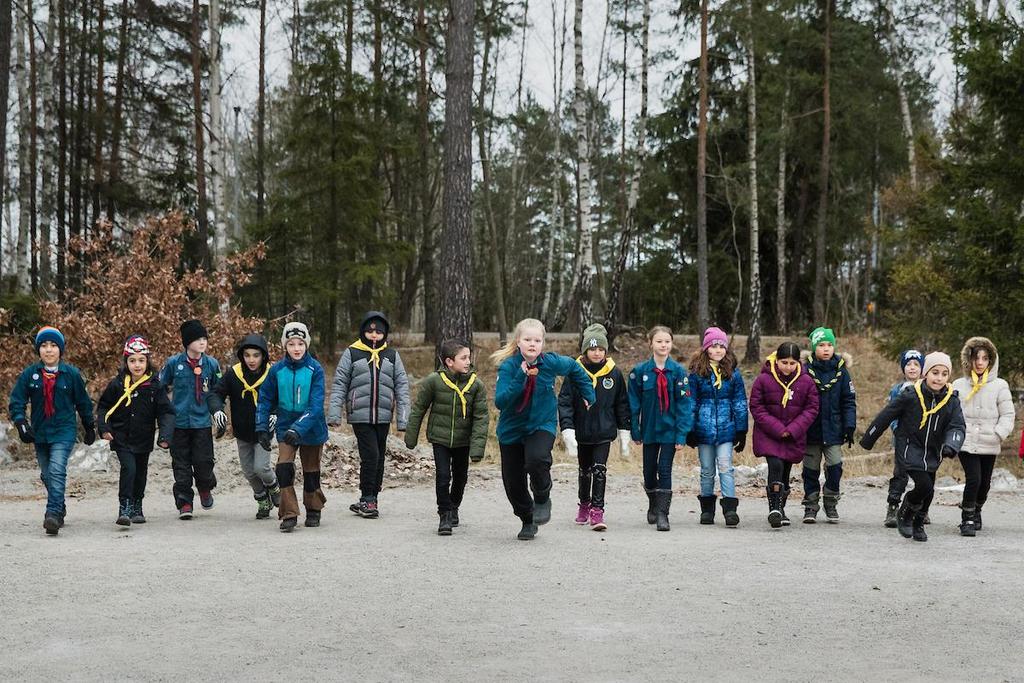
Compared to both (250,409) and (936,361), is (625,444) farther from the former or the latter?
(250,409)

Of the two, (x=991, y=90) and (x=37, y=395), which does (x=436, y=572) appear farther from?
(x=991, y=90)

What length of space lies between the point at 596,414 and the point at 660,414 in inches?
25.3

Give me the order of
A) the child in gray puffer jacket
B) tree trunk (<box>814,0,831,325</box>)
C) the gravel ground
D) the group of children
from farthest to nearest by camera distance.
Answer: tree trunk (<box>814,0,831,325</box>) → the child in gray puffer jacket → the group of children → the gravel ground

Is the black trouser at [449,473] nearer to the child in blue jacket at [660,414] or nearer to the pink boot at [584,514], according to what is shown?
the pink boot at [584,514]

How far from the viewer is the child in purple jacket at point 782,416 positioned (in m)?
9.46

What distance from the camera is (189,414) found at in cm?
1020

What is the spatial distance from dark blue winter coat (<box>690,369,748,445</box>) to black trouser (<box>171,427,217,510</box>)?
482 centimetres

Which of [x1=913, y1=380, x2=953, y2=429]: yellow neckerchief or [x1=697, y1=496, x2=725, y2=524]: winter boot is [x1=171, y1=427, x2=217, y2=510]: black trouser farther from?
[x1=913, y1=380, x2=953, y2=429]: yellow neckerchief

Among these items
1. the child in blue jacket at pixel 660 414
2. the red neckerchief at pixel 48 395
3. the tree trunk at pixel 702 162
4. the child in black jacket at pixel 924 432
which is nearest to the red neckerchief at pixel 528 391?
the child in blue jacket at pixel 660 414

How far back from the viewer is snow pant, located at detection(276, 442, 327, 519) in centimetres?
932

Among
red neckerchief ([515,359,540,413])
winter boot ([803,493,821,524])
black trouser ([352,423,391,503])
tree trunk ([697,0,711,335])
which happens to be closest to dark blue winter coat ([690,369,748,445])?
winter boot ([803,493,821,524])

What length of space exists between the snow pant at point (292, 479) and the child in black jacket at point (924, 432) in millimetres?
5001

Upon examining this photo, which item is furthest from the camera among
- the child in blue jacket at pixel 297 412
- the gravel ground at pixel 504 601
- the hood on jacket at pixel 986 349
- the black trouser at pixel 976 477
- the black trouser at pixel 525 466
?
the hood on jacket at pixel 986 349

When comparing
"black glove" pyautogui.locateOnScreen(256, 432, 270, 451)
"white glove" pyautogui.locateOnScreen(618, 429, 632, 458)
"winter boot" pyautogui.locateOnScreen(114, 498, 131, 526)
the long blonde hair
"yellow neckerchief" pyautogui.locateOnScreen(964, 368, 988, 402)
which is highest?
the long blonde hair
